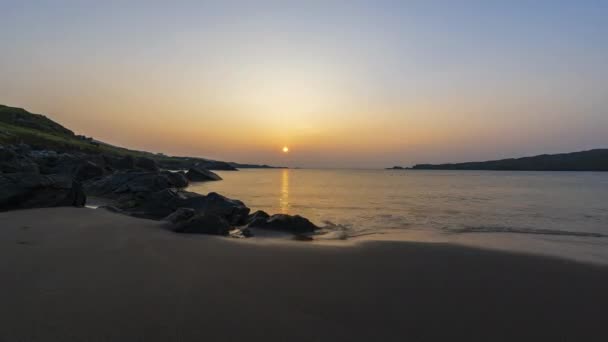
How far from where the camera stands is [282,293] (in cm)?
546

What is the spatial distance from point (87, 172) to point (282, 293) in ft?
121

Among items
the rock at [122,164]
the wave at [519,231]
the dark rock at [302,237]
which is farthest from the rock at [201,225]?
the rock at [122,164]

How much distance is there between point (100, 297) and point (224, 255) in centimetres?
323

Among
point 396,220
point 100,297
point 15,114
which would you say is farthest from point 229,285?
point 15,114

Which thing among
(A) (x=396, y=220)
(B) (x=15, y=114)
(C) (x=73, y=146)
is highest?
(B) (x=15, y=114)

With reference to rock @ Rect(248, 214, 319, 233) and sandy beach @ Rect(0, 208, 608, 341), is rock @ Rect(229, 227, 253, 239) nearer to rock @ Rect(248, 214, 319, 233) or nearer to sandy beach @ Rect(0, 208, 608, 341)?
rock @ Rect(248, 214, 319, 233)

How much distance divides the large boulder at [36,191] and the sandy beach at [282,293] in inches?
232

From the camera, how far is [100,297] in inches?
192

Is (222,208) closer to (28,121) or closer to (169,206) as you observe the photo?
(169,206)

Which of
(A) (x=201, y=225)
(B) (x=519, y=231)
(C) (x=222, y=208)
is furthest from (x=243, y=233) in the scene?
(B) (x=519, y=231)

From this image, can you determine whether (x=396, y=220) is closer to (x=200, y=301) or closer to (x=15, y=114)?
(x=200, y=301)

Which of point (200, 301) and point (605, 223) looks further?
point (605, 223)

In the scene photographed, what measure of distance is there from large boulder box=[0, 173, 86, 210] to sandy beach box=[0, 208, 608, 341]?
5888 millimetres

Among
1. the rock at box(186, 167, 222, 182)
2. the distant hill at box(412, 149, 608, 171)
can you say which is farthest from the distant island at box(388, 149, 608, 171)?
the rock at box(186, 167, 222, 182)
